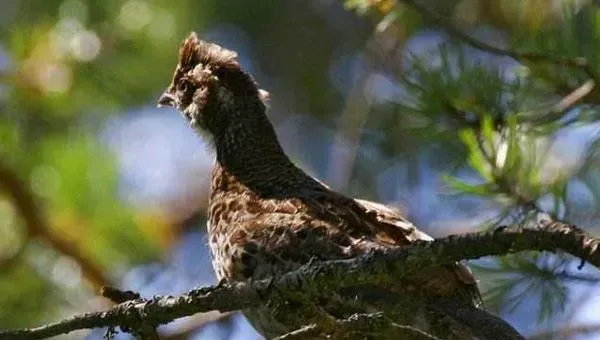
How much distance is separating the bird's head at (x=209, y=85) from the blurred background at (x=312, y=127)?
0.10 metres

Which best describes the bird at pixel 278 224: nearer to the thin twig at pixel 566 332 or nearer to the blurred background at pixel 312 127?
the blurred background at pixel 312 127

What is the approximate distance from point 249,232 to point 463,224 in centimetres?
246

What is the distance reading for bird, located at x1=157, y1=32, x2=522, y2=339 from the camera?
2.73 metres

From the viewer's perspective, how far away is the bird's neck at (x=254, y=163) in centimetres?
353

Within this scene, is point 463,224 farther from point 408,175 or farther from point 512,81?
point 512,81

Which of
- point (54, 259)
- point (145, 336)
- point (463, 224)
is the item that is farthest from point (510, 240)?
point (463, 224)

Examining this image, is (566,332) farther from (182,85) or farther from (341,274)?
(341,274)

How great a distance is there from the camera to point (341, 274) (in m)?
Answer: 2.26

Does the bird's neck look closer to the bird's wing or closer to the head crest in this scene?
the head crest

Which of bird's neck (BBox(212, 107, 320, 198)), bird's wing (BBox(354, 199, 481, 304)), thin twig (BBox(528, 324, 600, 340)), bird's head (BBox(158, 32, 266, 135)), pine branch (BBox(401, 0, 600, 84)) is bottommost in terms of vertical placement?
bird's wing (BBox(354, 199, 481, 304))

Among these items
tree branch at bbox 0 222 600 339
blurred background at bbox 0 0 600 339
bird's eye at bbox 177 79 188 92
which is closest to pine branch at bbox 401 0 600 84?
blurred background at bbox 0 0 600 339

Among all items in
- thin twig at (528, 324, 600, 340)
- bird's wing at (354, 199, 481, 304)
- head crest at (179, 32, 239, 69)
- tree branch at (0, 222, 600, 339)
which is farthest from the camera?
thin twig at (528, 324, 600, 340)

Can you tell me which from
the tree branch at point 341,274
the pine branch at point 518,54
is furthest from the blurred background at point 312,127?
the tree branch at point 341,274

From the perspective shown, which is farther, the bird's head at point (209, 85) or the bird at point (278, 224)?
the bird's head at point (209, 85)
